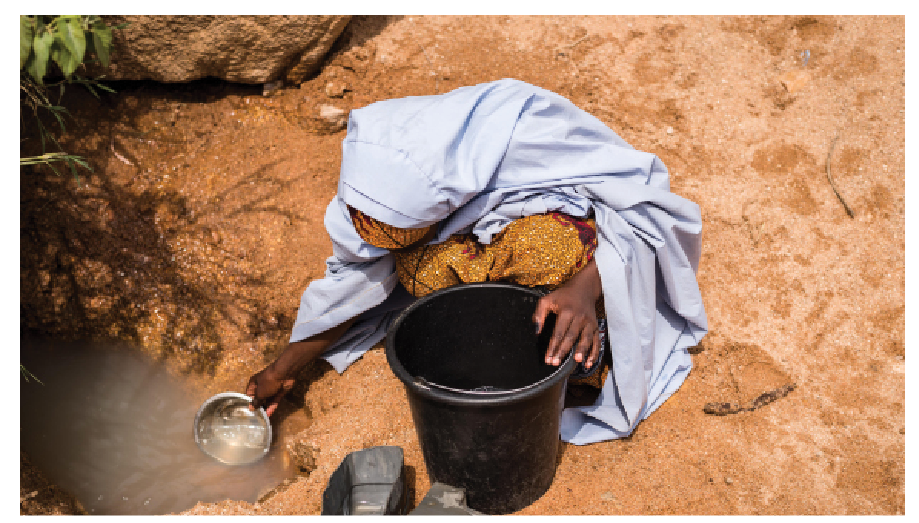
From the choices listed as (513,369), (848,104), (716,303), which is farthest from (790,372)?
(848,104)

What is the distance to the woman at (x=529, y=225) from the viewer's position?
1.76 m

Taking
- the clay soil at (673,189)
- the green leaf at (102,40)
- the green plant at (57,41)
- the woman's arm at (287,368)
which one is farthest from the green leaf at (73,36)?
the woman's arm at (287,368)

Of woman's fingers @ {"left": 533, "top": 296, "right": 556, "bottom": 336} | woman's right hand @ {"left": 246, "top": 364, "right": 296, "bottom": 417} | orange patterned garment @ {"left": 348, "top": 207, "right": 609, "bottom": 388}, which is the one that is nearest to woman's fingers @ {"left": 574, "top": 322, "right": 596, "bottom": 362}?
woman's fingers @ {"left": 533, "top": 296, "right": 556, "bottom": 336}

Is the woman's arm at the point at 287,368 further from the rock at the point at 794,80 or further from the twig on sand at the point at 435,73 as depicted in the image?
the rock at the point at 794,80

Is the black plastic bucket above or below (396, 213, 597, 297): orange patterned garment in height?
below

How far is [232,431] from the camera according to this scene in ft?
7.84

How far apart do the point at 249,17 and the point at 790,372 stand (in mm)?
2680

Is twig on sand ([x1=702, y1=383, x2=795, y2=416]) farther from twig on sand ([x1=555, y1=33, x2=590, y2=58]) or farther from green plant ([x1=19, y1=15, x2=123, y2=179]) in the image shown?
green plant ([x1=19, y1=15, x2=123, y2=179])

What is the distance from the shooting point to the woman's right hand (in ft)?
7.43

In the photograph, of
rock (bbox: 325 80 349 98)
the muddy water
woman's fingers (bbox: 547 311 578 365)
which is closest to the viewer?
woman's fingers (bbox: 547 311 578 365)

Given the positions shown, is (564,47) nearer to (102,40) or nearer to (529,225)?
(529,225)

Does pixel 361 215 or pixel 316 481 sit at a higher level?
pixel 361 215

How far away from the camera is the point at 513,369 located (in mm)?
2068

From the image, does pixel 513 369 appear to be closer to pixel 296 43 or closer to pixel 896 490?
pixel 896 490
